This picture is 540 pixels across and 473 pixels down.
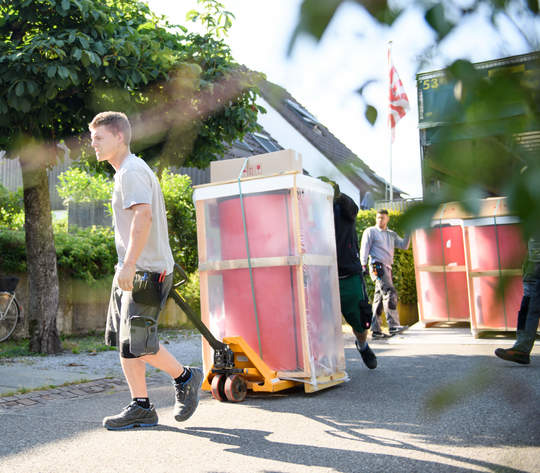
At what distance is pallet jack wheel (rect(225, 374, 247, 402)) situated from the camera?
456 centimetres

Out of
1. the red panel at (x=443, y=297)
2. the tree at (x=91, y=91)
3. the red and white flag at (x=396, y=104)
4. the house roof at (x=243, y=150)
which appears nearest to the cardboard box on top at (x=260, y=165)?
the tree at (x=91, y=91)

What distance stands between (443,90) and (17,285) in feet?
29.6

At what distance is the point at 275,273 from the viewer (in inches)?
194

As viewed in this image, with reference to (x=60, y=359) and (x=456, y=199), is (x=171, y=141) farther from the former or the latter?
(x=456, y=199)

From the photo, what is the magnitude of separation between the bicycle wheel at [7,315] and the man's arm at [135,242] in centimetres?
546

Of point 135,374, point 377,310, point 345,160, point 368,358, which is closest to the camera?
point 345,160

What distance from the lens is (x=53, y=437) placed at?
3.64 m

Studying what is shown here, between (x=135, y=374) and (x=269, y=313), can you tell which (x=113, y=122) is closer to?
(x=135, y=374)

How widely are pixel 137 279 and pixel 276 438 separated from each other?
1255 millimetres

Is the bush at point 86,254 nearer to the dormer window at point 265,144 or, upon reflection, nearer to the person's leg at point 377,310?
the person's leg at point 377,310

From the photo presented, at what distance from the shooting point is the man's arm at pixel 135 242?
3.62m

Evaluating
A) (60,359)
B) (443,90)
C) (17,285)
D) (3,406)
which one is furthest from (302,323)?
(17,285)

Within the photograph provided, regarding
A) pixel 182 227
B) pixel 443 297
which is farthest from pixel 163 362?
pixel 182 227

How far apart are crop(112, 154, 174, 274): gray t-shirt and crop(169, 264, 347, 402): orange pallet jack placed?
2.19ft
